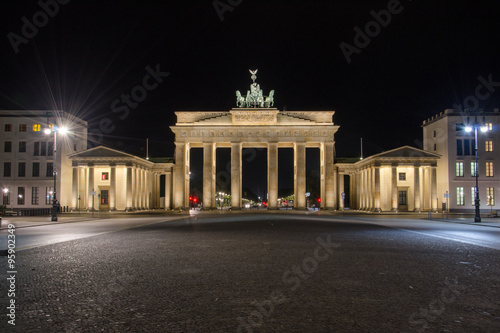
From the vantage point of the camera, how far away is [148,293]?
328 inches

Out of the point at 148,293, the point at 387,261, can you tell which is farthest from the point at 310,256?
the point at 148,293

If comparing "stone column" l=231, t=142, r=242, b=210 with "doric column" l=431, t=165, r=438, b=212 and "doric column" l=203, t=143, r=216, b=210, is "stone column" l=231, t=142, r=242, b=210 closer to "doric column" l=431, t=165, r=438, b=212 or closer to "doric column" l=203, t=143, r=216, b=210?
"doric column" l=203, t=143, r=216, b=210

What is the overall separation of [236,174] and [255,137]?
7006 millimetres

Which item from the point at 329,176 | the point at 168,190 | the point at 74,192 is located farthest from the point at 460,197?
the point at 74,192

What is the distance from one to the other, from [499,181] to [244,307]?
226ft

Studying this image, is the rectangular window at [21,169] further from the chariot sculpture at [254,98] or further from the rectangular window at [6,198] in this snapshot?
the chariot sculpture at [254,98]

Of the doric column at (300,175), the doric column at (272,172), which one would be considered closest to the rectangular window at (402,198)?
the doric column at (300,175)

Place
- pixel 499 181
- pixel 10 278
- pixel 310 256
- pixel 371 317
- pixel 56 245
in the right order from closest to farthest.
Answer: pixel 371 317 → pixel 10 278 → pixel 310 256 → pixel 56 245 → pixel 499 181

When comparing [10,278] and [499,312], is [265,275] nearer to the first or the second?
[499,312]

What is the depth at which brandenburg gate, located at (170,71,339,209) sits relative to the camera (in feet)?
237

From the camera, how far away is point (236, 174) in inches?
2867

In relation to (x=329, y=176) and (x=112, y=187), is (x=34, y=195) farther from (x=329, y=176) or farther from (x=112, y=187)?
(x=329, y=176)

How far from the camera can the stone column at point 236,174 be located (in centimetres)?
7231

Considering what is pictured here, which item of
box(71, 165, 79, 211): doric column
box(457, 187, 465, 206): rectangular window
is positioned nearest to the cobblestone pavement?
box(457, 187, 465, 206): rectangular window
